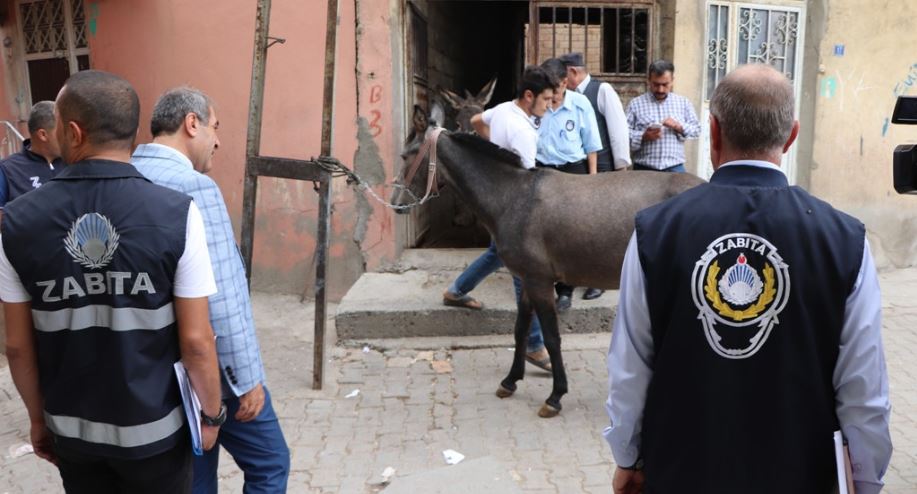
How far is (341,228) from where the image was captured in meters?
7.15

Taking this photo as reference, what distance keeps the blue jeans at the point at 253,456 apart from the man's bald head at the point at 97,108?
1112 millimetres

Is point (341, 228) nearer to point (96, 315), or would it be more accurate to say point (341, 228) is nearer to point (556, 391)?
point (556, 391)

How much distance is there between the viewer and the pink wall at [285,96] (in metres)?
6.95

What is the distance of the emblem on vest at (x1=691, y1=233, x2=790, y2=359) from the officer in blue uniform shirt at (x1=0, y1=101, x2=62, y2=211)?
13.6 ft

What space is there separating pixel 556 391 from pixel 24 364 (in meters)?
3.24

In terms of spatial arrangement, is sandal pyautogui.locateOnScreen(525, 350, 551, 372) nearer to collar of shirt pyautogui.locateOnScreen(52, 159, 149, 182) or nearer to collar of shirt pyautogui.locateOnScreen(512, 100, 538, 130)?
collar of shirt pyautogui.locateOnScreen(512, 100, 538, 130)

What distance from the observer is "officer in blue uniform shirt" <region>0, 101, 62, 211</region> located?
4410 mm

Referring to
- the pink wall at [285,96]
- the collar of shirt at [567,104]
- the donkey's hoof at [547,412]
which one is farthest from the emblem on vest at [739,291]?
the pink wall at [285,96]

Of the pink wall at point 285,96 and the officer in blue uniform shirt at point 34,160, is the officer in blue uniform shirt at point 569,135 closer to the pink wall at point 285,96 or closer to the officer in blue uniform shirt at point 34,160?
the pink wall at point 285,96

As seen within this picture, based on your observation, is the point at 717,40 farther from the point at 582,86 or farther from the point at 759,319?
the point at 759,319

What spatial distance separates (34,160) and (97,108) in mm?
3043

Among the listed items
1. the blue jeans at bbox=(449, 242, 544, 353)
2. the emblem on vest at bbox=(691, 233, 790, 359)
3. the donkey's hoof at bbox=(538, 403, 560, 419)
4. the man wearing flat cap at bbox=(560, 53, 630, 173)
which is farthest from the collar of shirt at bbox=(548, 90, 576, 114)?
the emblem on vest at bbox=(691, 233, 790, 359)

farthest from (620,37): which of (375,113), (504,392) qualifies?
(504,392)

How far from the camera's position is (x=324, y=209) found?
496cm
